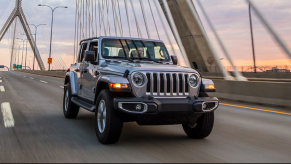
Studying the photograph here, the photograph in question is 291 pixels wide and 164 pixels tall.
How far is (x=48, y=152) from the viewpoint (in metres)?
4.51

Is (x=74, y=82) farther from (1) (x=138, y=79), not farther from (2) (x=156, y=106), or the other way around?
(2) (x=156, y=106)

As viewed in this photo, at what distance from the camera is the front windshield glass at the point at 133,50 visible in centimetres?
638

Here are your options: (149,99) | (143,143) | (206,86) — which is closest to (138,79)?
(149,99)

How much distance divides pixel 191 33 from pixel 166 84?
22.5 metres

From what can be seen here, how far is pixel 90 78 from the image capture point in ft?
20.6

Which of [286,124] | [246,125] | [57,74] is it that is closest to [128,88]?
[246,125]

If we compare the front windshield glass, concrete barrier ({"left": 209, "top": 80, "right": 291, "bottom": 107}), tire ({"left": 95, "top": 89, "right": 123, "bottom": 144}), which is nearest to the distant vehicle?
tire ({"left": 95, "top": 89, "right": 123, "bottom": 144})

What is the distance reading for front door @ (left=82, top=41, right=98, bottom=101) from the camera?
6060 millimetres

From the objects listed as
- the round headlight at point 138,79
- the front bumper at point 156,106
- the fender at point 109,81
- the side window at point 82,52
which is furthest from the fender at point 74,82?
the front bumper at point 156,106

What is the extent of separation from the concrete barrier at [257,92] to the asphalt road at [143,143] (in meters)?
3.08

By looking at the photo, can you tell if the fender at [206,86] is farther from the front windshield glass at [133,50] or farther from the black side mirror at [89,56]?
the black side mirror at [89,56]

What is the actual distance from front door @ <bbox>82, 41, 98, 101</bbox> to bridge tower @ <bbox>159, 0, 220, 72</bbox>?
65.5ft

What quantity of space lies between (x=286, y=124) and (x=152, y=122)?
12.2ft

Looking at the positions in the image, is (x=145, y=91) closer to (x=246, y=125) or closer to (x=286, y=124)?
(x=246, y=125)
